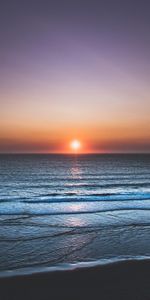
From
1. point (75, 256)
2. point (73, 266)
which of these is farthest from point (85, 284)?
point (75, 256)

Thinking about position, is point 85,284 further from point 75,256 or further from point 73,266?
point 75,256

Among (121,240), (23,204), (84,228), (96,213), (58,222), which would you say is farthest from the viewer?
(23,204)

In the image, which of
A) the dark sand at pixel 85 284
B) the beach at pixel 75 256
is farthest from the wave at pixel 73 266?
the dark sand at pixel 85 284

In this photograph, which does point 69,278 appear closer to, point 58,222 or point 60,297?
point 60,297

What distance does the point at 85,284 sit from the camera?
7.86 m

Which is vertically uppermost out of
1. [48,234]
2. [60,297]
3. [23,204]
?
[23,204]

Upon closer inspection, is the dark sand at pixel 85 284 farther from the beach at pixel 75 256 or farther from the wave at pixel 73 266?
the wave at pixel 73 266

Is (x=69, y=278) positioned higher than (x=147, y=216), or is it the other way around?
(x=147, y=216)

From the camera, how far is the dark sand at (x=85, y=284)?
23.4ft

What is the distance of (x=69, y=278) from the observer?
813 cm

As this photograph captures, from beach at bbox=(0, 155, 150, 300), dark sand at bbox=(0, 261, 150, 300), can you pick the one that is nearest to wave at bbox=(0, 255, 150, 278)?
beach at bbox=(0, 155, 150, 300)

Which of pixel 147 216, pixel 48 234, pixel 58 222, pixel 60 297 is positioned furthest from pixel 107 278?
pixel 147 216

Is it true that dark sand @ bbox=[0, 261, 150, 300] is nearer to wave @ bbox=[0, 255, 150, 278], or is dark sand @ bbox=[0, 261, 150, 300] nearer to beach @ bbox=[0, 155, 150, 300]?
beach @ bbox=[0, 155, 150, 300]

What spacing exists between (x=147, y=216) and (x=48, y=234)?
24.6 feet
